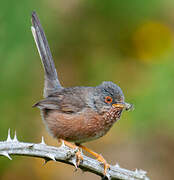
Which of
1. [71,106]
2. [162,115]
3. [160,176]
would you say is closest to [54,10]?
[71,106]

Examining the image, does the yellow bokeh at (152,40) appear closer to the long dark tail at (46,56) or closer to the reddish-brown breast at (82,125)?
the long dark tail at (46,56)

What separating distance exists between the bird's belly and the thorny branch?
32.5 inches

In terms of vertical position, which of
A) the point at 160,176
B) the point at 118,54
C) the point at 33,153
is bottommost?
the point at 33,153

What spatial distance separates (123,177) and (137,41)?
163 inches

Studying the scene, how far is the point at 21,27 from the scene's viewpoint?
5852 mm

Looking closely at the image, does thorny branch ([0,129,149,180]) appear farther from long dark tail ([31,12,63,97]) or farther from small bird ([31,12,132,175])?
long dark tail ([31,12,63,97])

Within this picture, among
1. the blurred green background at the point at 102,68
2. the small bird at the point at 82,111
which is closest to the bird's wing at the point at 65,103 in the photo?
the small bird at the point at 82,111

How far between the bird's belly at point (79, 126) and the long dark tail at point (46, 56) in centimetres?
86

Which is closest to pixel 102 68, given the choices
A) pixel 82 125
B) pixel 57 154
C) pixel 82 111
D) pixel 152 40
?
pixel 152 40

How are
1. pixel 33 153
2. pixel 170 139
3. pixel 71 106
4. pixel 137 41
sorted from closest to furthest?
pixel 33 153, pixel 71 106, pixel 170 139, pixel 137 41

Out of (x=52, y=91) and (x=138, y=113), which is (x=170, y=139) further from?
(x=52, y=91)

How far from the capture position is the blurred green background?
5.83m

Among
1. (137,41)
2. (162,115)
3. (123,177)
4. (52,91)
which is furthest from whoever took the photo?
(137,41)

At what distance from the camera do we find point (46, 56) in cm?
571
